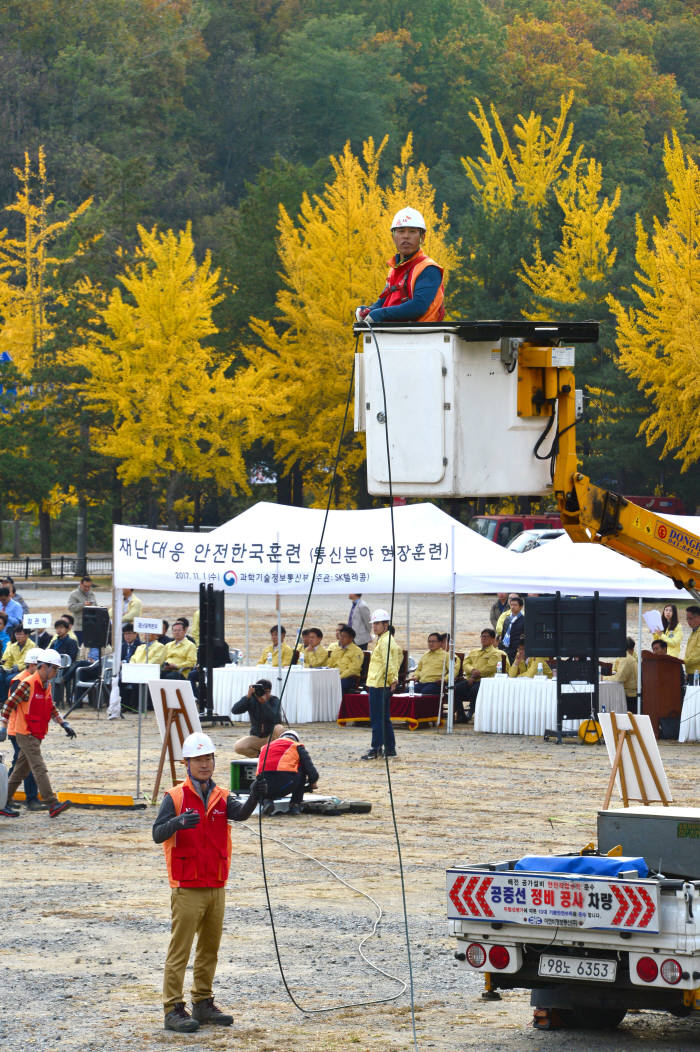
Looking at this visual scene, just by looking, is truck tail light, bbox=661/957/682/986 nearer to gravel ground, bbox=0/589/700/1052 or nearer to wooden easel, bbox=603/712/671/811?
gravel ground, bbox=0/589/700/1052

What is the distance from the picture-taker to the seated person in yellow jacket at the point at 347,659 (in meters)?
26.1

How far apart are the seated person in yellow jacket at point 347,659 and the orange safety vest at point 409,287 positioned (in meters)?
18.0

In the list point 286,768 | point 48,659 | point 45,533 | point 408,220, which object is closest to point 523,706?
point 286,768

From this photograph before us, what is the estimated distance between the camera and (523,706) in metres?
24.8

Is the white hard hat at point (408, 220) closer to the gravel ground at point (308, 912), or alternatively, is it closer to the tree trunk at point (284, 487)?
the gravel ground at point (308, 912)

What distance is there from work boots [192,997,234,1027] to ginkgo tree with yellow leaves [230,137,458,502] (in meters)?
41.5

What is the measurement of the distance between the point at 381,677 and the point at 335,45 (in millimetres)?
85144

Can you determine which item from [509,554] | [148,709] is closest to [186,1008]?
[509,554]

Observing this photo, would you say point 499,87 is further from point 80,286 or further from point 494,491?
point 494,491

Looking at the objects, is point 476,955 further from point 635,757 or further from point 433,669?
point 433,669

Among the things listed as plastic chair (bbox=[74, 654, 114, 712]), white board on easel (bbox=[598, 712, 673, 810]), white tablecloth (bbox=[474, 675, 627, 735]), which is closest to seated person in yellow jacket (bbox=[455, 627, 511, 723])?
white tablecloth (bbox=[474, 675, 627, 735])

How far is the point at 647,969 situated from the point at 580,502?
252 centimetres

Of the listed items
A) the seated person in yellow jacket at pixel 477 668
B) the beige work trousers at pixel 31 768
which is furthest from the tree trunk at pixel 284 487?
the beige work trousers at pixel 31 768

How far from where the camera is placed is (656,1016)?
987cm
